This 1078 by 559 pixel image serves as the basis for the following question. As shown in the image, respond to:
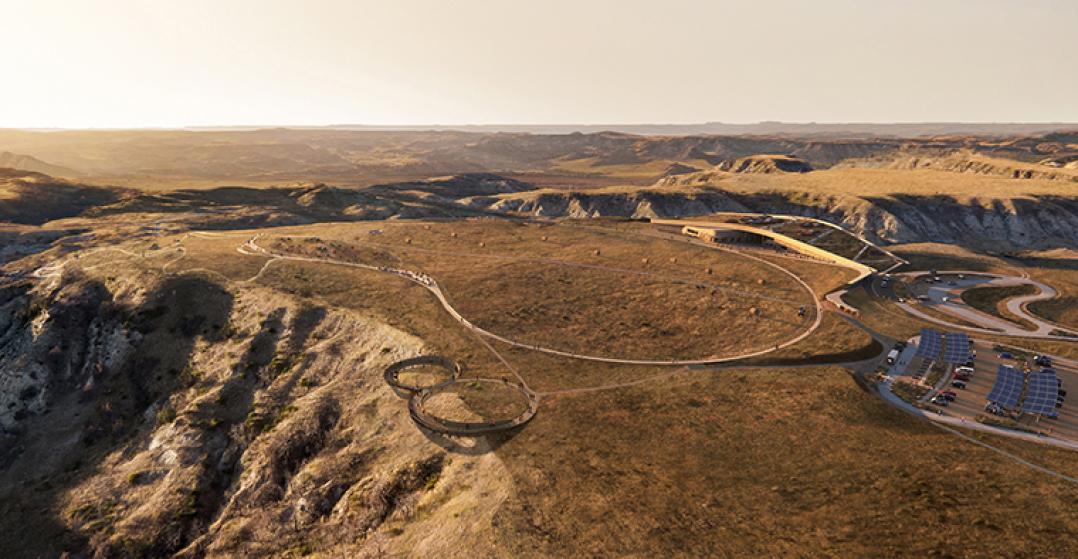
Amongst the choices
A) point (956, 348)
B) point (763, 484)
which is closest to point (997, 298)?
point (956, 348)

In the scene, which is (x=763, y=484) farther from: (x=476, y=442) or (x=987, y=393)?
(x=987, y=393)

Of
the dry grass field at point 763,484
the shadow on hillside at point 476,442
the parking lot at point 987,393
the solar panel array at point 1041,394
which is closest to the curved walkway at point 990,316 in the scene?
the parking lot at point 987,393

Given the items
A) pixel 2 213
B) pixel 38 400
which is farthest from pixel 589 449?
pixel 2 213

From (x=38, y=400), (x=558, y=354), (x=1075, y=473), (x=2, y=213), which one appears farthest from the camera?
(x=2, y=213)

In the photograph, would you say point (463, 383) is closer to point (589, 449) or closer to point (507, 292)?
point (589, 449)

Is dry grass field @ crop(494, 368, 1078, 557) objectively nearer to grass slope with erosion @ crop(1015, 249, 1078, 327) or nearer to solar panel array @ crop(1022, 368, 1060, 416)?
solar panel array @ crop(1022, 368, 1060, 416)

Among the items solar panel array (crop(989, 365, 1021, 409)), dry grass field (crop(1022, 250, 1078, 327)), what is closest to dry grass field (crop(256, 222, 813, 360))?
solar panel array (crop(989, 365, 1021, 409))
